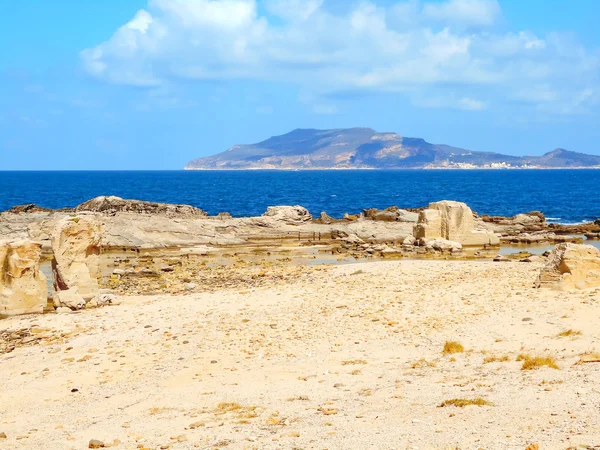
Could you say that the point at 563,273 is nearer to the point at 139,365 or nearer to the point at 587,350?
the point at 587,350

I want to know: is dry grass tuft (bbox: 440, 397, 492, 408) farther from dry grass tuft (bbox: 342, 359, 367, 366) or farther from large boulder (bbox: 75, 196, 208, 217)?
large boulder (bbox: 75, 196, 208, 217)

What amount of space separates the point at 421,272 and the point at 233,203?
2126 inches

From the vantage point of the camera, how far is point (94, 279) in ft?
68.5

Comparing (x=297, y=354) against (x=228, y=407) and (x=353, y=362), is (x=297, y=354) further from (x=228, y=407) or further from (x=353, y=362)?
(x=228, y=407)

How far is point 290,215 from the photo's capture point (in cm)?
4288

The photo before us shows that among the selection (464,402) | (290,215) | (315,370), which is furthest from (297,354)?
(290,215)

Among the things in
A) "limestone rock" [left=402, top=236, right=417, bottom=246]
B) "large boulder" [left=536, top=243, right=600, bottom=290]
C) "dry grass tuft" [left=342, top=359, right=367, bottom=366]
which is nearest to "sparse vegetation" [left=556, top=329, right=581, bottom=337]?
"dry grass tuft" [left=342, top=359, right=367, bottom=366]

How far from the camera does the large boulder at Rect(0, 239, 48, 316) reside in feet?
61.6

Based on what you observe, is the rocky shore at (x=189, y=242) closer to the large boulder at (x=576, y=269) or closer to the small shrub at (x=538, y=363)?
the large boulder at (x=576, y=269)

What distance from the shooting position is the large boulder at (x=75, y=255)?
67.2ft

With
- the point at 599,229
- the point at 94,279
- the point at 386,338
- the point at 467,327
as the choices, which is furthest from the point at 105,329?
the point at 599,229

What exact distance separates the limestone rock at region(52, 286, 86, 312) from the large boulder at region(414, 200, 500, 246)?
1915 cm

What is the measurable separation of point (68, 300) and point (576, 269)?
489 inches

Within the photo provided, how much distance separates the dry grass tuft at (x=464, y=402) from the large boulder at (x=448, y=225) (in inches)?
990
